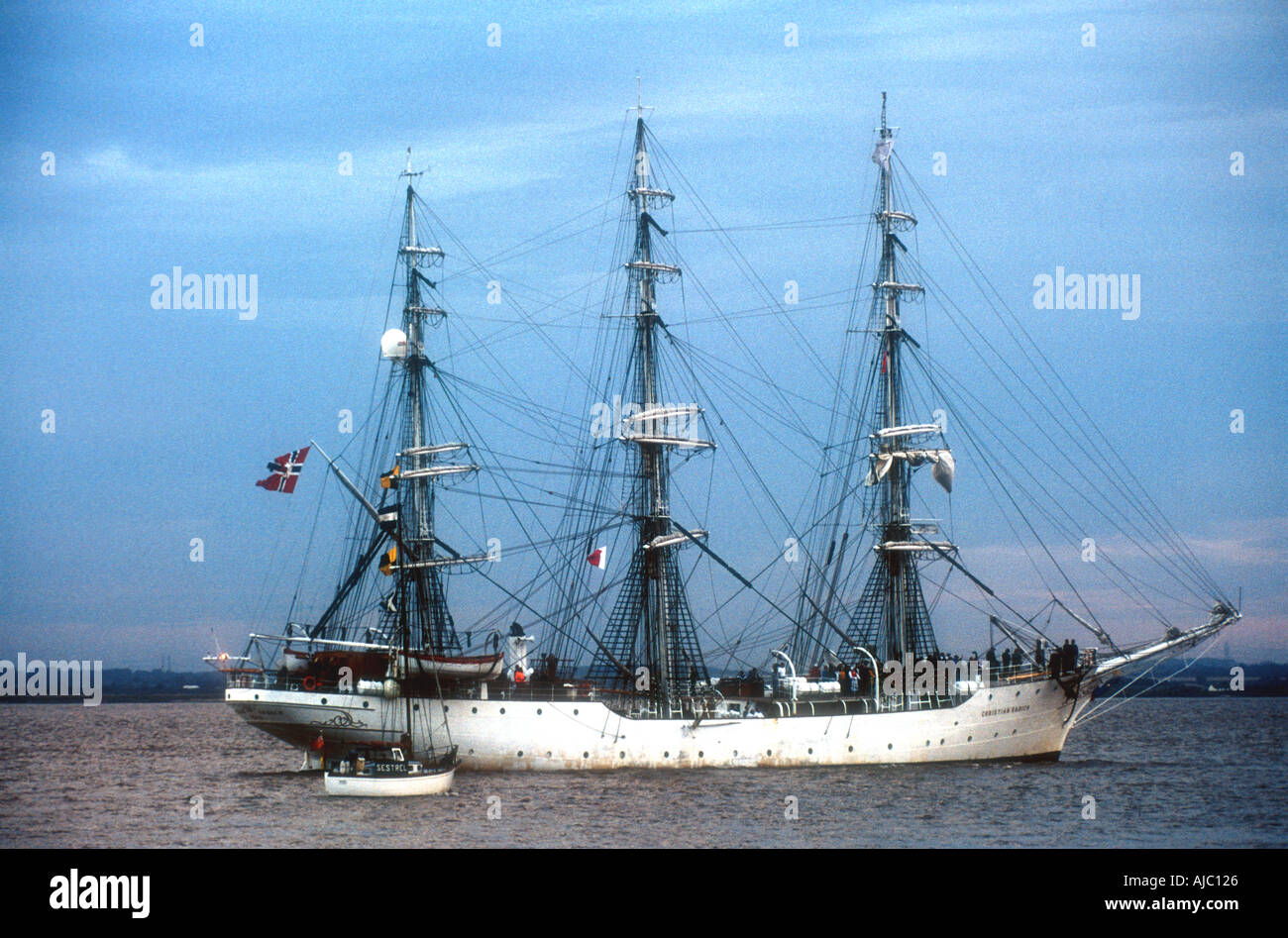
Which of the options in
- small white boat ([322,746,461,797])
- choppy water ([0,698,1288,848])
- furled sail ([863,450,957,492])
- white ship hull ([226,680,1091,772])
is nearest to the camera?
choppy water ([0,698,1288,848])

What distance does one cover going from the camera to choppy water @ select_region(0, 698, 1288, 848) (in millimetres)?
49906

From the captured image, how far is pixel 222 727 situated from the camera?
6909 inches

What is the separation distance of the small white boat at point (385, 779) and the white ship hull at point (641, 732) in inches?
389

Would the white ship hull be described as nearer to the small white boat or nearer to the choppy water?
the choppy water

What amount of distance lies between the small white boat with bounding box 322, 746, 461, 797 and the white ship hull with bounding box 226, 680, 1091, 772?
32.4 ft

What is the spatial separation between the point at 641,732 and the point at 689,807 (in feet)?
55.6

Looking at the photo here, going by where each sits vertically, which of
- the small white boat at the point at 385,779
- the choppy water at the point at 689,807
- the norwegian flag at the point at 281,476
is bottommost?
the choppy water at the point at 689,807

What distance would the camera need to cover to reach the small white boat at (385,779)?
6062cm

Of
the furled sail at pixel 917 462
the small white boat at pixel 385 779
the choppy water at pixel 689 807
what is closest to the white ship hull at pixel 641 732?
the choppy water at pixel 689 807

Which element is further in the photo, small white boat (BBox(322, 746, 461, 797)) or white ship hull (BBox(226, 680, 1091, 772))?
white ship hull (BBox(226, 680, 1091, 772))

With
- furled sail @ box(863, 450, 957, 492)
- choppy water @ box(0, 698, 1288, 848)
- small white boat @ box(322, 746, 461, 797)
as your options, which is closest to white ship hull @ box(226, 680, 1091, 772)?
choppy water @ box(0, 698, 1288, 848)

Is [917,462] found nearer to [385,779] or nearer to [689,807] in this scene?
[689,807]

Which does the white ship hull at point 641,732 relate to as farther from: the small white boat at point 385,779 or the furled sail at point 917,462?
the furled sail at point 917,462
